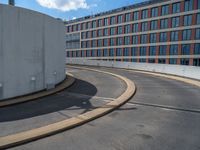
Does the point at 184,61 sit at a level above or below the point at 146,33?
below

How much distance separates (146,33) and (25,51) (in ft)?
141

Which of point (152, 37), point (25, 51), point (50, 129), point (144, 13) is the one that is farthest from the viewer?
Answer: point (144, 13)

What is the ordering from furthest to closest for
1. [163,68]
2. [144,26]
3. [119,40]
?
1. [119,40]
2. [144,26]
3. [163,68]

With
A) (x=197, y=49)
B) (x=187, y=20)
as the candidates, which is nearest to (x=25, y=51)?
(x=197, y=49)

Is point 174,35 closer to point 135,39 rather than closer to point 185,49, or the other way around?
point 185,49

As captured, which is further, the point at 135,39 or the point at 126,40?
the point at 126,40

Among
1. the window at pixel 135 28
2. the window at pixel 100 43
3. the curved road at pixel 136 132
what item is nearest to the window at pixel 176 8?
the window at pixel 135 28

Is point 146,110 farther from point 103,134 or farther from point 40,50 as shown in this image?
point 40,50

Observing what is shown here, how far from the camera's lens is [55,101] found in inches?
393

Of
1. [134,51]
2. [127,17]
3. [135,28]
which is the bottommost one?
[134,51]

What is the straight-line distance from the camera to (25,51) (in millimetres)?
10984

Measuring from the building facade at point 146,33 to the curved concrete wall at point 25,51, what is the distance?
3643 cm

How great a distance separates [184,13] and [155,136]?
4367 cm

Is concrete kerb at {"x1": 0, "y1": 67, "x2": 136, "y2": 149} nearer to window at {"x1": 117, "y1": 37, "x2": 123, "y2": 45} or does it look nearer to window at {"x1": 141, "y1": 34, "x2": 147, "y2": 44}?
window at {"x1": 141, "y1": 34, "x2": 147, "y2": 44}
